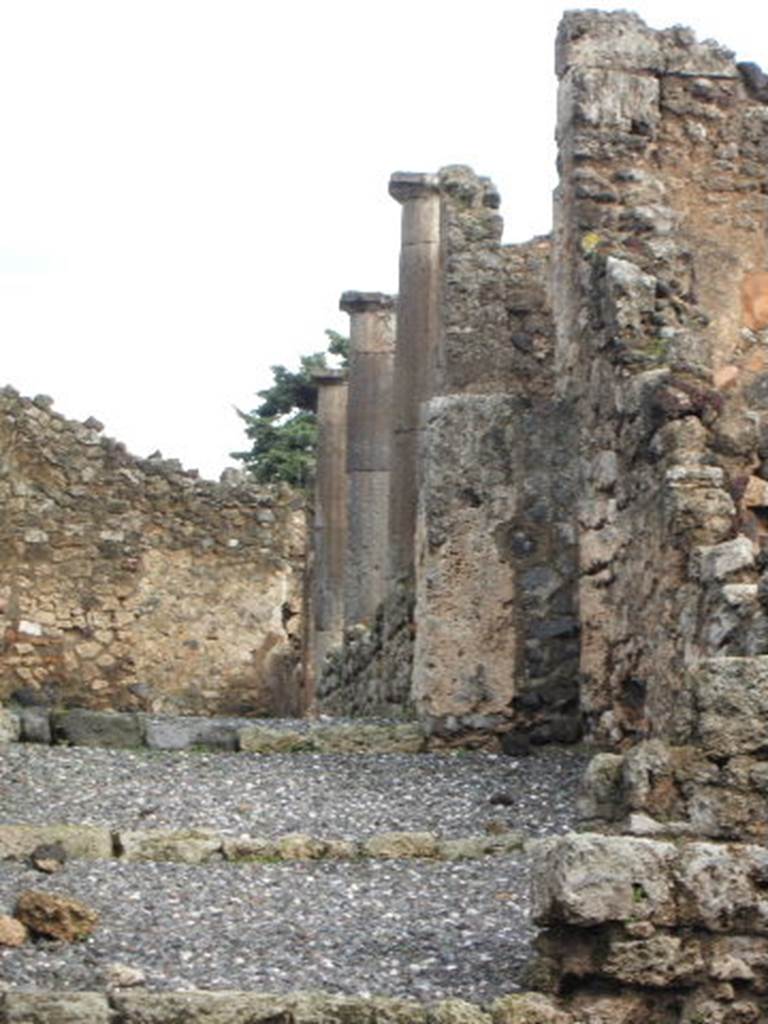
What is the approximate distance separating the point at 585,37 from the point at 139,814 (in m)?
5.94

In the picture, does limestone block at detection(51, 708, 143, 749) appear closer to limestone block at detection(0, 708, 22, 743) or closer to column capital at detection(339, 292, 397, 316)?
limestone block at detection(0, 708, 22, 743)

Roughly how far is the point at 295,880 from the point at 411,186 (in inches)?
586

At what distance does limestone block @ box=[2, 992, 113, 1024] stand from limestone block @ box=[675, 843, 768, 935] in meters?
1.96

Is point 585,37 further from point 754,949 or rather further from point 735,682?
point 754,949

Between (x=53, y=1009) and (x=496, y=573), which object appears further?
(x=496, y=573)

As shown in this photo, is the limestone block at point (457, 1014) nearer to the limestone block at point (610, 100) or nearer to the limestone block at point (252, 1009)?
the limestone block at point (252, 1009)

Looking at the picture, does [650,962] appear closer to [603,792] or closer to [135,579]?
[603,792]

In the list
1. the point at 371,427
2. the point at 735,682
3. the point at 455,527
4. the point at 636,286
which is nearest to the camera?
the point at 735,682

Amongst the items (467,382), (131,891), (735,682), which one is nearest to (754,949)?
(735,682)

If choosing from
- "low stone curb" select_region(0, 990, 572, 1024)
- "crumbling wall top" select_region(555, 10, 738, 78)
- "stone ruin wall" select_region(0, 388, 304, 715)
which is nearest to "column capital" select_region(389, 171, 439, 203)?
"stone ruin wall" select_region(0, 388, 304, 715)

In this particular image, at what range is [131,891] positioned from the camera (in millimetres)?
11477

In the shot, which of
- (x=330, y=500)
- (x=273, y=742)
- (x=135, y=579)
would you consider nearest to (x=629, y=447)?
(x=273, y=742)

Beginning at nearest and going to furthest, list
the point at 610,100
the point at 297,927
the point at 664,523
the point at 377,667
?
1. the point at 297,927
2. the point at 664,523
3. the point at 610,100
4. the point at 377,667

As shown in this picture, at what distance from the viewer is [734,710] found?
10219mm
